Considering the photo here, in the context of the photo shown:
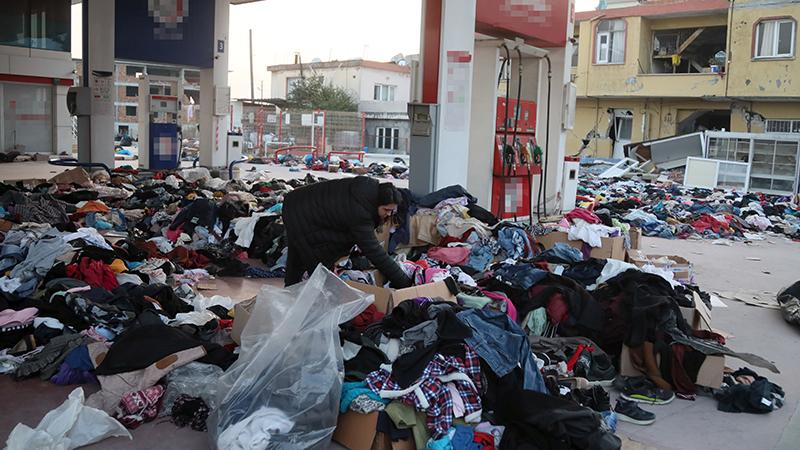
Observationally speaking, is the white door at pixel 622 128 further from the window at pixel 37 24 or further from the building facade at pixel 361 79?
the window at pixel 37 24

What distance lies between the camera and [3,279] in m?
5.86

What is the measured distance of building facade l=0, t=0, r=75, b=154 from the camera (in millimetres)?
21656

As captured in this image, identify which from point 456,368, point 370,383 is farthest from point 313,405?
point 456,368

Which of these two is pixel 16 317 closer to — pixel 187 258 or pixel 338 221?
pixel 338 221

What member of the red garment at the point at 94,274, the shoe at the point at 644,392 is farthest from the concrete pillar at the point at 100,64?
the shoe at the point at 644,392

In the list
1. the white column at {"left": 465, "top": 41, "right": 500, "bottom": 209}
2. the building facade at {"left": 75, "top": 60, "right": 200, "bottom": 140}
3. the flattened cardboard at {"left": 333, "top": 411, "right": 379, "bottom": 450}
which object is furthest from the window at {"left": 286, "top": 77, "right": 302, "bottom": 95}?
the flattened cardboard at {"left": 333, "top": 411, "right": 379, "bottom": 450}

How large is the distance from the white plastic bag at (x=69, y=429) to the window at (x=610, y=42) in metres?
28.1

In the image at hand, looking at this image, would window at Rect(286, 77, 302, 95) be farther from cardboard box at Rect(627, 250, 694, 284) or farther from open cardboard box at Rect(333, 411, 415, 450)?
open cardboard box at Rect(333, 411, 415, 450)

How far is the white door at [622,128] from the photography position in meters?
29.7

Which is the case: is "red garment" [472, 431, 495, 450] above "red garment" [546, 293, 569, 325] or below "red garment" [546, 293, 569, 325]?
below

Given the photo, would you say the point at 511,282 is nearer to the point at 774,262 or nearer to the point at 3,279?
the point at 3,279

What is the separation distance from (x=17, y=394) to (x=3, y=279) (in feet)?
6.60

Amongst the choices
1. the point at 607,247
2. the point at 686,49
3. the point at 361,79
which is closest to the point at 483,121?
the point at 607,247

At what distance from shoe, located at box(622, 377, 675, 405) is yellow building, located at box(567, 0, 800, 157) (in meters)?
24.2
